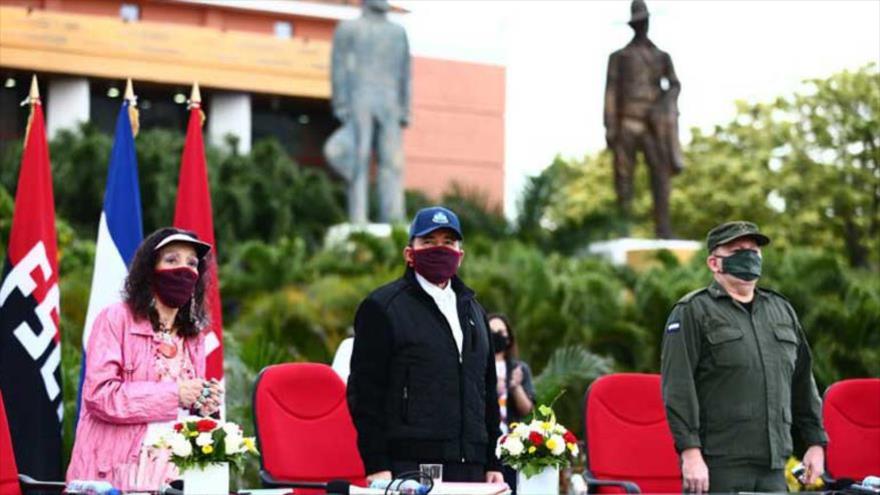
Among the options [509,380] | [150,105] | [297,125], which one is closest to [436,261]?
[509,380]

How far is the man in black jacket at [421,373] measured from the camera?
5633 millimetres

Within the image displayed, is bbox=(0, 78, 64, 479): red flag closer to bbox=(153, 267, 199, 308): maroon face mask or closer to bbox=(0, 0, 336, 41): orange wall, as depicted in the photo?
bbox=(153, 267, 199, 308): maroon face mask

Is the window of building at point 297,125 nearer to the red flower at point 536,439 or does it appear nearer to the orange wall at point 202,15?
the orange wall at point 202,15

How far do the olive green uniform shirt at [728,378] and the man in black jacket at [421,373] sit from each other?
814 millimetres

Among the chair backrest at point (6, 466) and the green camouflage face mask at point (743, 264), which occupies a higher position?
the green camouflage face mask at point (743, 264)

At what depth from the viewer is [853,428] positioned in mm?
7871

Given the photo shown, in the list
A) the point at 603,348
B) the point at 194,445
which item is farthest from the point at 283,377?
the point at 603,348

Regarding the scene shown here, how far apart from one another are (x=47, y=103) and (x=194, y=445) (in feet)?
95.7

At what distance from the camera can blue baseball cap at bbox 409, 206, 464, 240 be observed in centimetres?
566

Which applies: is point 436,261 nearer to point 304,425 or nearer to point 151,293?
point 151,293

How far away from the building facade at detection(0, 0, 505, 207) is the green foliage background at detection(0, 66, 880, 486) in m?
2.52

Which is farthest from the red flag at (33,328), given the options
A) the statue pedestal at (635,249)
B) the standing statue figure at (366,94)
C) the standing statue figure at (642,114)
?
the standing statue figure at (366,94)

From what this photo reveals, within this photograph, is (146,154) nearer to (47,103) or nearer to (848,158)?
(47,103)

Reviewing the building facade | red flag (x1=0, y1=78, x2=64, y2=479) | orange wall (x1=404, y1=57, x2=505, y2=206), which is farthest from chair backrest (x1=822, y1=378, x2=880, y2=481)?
orange wall (x1=404, y1=57, x2=505, y2=206)
